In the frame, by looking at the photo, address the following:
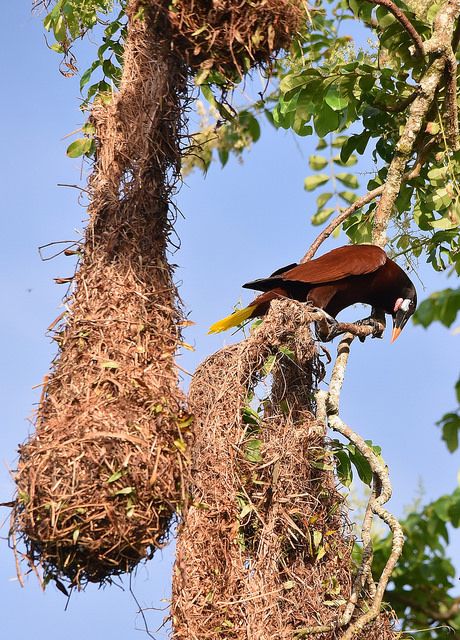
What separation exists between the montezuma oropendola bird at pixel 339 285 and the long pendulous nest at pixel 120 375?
90 cm

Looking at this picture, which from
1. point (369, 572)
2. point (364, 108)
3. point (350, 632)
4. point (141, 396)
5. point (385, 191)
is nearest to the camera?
point (141, 396)

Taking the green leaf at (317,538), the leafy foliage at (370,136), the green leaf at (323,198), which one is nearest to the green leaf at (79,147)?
the leafy foliage at (370,136)

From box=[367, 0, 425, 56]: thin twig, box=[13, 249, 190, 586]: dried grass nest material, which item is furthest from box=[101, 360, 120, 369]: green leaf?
box=[367, 0, 425, 56]: thin twig

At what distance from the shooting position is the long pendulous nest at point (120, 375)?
245 centimetres

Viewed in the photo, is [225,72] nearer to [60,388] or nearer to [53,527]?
[60,388]

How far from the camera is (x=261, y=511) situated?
2992 millimetres

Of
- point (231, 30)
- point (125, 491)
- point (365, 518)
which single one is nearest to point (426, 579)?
point (365, 518)

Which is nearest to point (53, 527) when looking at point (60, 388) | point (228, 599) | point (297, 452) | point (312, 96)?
point (60, 388)

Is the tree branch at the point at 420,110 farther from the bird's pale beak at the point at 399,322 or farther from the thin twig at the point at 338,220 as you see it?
the bird's pale beak at the point at 399,322

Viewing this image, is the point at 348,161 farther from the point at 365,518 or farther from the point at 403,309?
the point at 365,518

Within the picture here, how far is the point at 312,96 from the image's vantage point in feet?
13.1

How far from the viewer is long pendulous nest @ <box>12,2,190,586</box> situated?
2.45 m

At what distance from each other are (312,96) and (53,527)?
7.46 feet

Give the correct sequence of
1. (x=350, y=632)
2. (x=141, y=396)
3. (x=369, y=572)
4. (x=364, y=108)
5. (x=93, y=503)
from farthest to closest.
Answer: (x=364, y=108)
(x=369, y=572)
(x=350, y=632)
(x=141, y=396)
(x=93, y=503)
